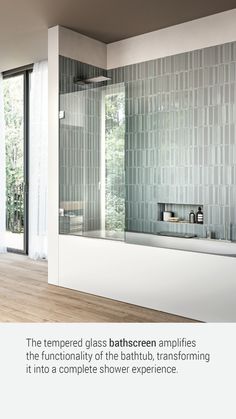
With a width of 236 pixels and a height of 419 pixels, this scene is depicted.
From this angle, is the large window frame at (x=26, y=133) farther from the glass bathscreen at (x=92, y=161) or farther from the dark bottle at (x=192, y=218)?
the dark bottle at (x=192, y=218)

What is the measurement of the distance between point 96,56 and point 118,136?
3.63 ft

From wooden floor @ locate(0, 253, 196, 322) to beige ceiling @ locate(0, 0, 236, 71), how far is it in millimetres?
2606

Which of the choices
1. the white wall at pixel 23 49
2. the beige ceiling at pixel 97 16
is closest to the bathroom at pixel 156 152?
the beige ceiling at pixel 97 16

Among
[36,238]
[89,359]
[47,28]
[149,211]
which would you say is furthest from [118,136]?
[89,359]

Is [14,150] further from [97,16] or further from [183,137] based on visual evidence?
[183,137]

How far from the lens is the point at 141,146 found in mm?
4664

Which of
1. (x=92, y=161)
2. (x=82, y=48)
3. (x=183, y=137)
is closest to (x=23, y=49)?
(x=82, y=48)

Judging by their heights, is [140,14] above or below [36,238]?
above

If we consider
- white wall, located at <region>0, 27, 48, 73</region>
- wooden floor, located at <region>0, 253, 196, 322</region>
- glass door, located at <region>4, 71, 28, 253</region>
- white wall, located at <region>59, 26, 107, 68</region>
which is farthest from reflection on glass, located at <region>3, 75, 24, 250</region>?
white wall, located at <region>59, 26, 107, 68</region>

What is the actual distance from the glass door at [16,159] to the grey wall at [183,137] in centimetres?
186

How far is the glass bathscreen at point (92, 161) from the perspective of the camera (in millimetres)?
4207

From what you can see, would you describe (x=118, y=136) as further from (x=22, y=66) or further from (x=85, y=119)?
(x=22, y=66)

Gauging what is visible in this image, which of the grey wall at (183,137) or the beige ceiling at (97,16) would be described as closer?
the beige ceiling at (97,16)

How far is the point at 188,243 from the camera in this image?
4.22 m
